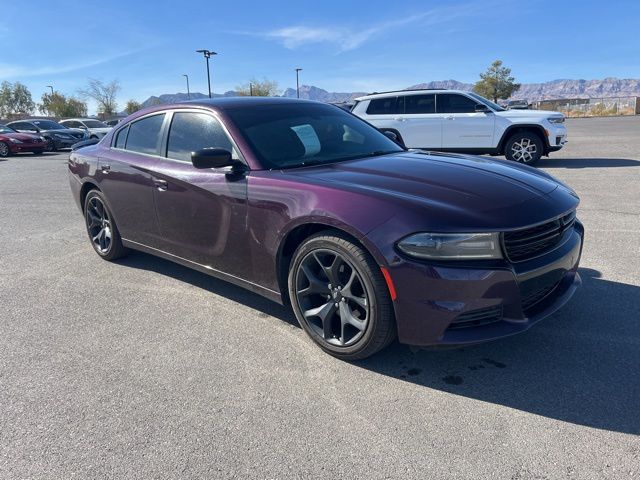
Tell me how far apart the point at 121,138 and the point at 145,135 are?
0.50 m

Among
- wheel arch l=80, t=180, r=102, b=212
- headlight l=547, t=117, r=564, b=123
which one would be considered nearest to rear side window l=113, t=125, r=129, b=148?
wheel arch l=80, t=180, r=102, b=212

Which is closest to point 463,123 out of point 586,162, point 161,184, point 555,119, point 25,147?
point 555,119

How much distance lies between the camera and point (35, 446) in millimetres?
2373

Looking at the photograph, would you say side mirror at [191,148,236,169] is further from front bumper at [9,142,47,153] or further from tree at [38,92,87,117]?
tree at [38,92,87,117]

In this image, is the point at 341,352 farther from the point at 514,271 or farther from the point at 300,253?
the point at 514,271

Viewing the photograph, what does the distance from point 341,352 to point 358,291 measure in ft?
1.33

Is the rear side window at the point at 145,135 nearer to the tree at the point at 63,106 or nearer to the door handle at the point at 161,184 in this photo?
the door handle at the point at 161,184

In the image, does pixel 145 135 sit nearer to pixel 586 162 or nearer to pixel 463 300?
pixel 463 300

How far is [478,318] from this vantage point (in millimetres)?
2629

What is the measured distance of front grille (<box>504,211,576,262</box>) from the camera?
8.68ft

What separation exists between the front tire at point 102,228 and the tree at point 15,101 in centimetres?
10508

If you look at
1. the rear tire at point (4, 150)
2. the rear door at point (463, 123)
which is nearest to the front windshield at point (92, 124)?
the rear tire at point (4, 150)

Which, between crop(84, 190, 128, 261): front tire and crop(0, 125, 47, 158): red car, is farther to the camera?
crop(0, 125, 47, 158): red car

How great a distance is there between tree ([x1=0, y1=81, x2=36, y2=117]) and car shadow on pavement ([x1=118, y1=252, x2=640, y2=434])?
357ft
